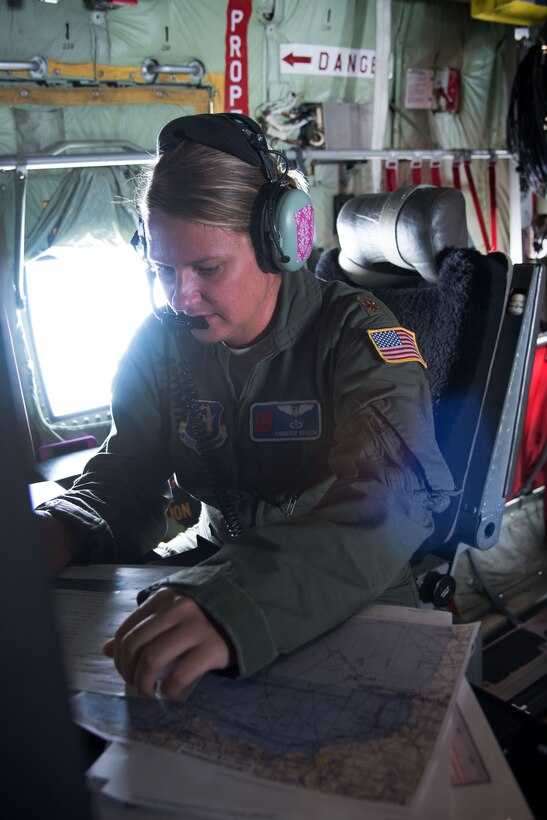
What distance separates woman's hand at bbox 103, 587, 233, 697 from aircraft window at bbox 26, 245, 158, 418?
1.98 meters

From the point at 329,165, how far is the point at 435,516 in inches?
91.8

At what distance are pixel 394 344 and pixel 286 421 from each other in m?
0.25

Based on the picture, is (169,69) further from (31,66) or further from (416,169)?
(416,169)

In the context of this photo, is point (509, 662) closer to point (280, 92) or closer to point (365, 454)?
point (365, 454)

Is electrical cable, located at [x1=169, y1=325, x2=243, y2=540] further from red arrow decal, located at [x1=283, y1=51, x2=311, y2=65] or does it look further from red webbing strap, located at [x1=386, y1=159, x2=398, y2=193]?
red webbing strap, located at [x1=386, y1=159, x2=398, y2=193]

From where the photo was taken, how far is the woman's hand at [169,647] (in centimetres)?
70

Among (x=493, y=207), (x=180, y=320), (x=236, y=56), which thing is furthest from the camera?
(x=493, y=207)

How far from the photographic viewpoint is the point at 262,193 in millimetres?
1200

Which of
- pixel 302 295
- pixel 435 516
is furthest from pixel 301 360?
pixel 435 516

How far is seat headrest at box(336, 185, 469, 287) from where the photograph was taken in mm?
1528

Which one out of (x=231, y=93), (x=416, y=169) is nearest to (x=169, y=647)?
(x=231, y=93)

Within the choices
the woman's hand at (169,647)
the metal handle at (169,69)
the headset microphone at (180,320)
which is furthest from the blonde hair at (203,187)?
the metal handle at (169,69)

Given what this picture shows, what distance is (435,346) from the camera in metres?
1.56

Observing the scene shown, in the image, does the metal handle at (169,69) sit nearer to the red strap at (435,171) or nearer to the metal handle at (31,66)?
the metal handle at (31,66)
